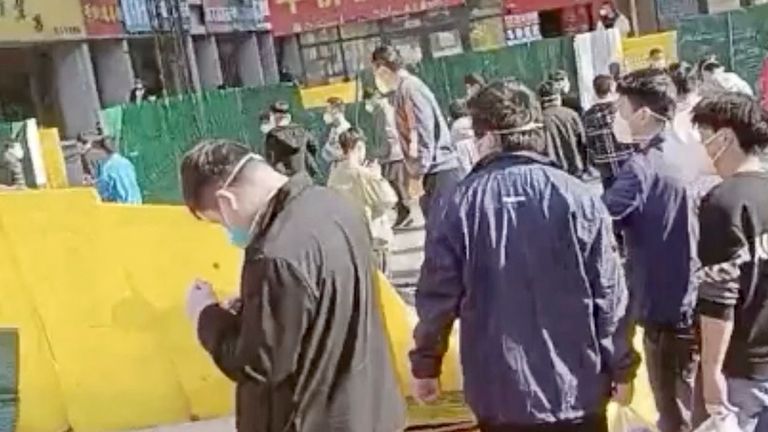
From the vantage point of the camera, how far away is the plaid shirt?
994 cm

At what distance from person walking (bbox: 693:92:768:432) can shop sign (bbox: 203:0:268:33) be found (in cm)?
3829

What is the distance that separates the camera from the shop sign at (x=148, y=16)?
34.8 meters

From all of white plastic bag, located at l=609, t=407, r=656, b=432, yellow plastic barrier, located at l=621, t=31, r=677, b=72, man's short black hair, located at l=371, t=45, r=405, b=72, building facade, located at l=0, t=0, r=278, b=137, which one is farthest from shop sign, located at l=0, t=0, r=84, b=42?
white plastic bag, located at l=609, t=407, r=656, b=432

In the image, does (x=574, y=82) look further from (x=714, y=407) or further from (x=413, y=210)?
(x=714, y=407)

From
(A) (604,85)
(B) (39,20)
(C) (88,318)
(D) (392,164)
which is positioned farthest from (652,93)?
(B) (39,20)

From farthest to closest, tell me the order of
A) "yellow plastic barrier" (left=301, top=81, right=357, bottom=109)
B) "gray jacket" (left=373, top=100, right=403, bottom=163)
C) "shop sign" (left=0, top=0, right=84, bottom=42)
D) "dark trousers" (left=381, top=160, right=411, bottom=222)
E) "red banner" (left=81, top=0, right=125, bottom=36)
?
"red banner" (left=81, top=0, right=125, bottom=36) → "shop sign" (left=0, top=0, right=84, bottom=42) → "yellow plastic barrier" (left=301, top=81, right=357, bottom=109) → "dark trousers" (left=381, top=160, right=411, bottom=222) → "gray jacket" (left=373, top=100, right=403, bottom=163)

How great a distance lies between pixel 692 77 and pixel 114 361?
3.26 meters

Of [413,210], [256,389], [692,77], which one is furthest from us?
[413,210]

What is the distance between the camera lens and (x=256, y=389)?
3742 mm

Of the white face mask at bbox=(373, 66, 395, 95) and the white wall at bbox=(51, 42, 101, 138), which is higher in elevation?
the white face mask at bbox=(373, 66, 395, 95)

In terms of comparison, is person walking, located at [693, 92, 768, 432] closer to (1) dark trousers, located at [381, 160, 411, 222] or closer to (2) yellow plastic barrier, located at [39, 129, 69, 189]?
(1) dark trousers, located at [381, 160, 411, 222]

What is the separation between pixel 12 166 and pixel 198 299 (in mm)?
14426

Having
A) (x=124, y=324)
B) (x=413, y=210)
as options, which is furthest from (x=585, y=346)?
(x=413, y=210)

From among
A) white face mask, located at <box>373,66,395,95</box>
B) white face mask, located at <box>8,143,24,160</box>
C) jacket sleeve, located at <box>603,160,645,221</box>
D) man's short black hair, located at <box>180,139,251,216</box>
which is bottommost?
white face mask, located at <box>8,143,24,160</box>
